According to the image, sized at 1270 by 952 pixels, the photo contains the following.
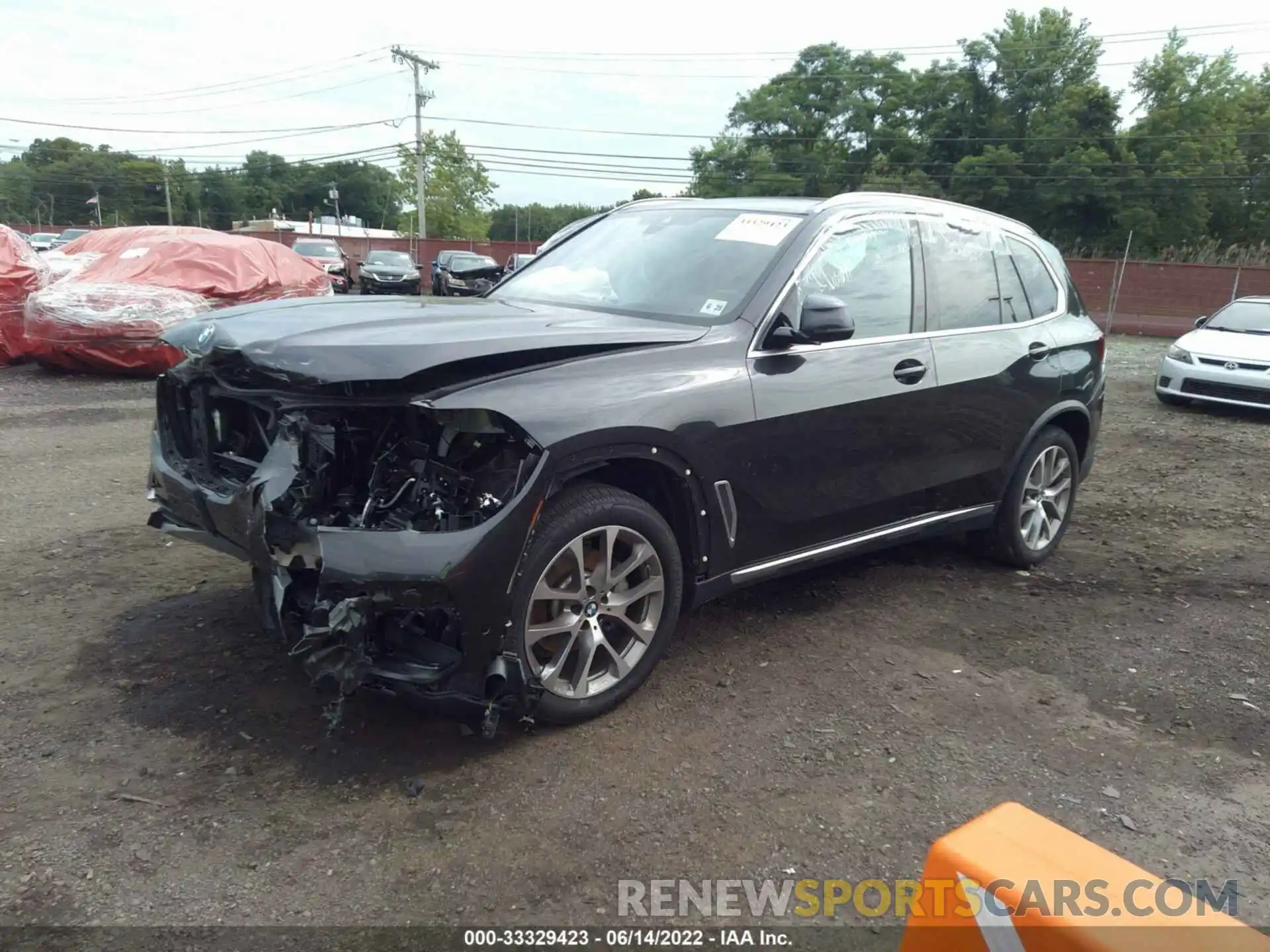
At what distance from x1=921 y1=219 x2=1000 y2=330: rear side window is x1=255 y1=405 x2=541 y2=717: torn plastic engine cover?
2.39 metres

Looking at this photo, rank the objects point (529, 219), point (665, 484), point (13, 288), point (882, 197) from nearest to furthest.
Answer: point (665, 484)
point (882, 197)
point (13, 288)
point (529, 219)

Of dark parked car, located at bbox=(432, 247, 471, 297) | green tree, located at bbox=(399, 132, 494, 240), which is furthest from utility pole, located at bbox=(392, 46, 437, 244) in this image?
dark parked car, located at bbox=(432, 247, 471, 297)

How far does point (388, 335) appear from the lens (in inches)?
117

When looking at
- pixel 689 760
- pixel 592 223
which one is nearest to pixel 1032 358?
pixel 592 223

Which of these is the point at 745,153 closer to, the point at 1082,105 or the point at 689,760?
the point at 1082,105

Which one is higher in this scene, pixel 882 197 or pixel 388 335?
pixel 882 197

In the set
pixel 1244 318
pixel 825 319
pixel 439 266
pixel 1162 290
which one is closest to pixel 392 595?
pixel 825 319

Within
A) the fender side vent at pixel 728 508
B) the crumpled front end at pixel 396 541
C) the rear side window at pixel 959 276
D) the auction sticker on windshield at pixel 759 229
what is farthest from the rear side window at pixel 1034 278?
the crumpled front end at pixel 396 541

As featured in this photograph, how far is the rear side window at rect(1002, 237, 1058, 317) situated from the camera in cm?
495

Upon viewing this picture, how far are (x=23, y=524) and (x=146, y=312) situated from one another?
19.4 ft

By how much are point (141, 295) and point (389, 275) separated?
11977 millimetres

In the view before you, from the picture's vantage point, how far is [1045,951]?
137 centimetres

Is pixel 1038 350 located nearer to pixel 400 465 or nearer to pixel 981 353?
pixel 981 353

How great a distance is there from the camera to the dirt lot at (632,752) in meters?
2.52
